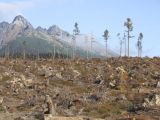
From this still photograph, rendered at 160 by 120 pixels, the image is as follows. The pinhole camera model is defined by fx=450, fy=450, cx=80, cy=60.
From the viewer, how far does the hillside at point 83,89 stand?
6125 cm

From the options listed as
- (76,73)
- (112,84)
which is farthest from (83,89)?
(76,73)

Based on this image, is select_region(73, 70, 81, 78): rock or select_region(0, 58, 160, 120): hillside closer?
select_region(0, 58, 160, 120): hillside

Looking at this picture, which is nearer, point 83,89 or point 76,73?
point 83,89

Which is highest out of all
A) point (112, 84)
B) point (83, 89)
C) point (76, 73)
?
point (76, 73)

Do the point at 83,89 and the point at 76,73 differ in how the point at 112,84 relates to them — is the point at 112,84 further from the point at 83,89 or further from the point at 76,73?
the point at 76,73

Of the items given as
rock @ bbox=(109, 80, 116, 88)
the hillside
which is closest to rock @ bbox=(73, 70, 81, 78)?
the hillside

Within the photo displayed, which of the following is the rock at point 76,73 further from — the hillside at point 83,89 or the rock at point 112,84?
the rock at point 112,84

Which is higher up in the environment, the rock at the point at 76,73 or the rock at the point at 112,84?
the rock at the point at 76,73

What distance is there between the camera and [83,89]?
87500mm

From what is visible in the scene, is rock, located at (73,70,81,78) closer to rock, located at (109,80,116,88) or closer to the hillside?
the hillside

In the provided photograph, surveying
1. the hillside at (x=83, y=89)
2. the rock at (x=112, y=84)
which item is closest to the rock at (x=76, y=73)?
the hillside at (x=83, y=89)

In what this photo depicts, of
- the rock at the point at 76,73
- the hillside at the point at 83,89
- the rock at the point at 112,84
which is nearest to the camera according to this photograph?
the hillside at the point at 83,89

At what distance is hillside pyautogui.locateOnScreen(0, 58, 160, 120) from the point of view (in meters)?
61.2

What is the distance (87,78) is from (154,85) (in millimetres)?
18419
